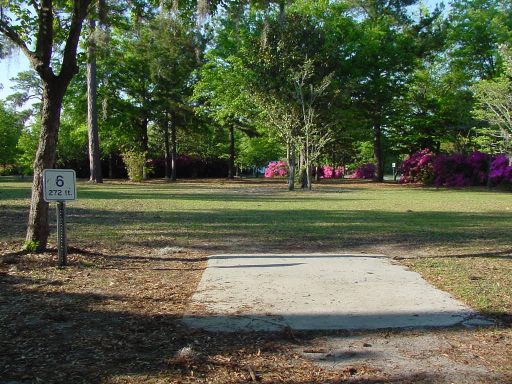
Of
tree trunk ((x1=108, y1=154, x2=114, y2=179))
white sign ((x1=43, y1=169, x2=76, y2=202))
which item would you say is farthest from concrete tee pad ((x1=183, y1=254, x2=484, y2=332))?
tree trunk ((x1=108, y1=154, x2=114, y2=179))

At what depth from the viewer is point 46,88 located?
255 inches

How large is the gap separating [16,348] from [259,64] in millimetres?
21959

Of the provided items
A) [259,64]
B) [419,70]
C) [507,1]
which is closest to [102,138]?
[259,64]

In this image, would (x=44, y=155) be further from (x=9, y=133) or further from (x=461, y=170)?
(x=9, y=133)

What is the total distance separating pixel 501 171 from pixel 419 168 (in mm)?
7068

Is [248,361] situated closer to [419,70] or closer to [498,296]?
[498,296]

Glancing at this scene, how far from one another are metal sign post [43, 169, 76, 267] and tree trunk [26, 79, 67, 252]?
0.68m

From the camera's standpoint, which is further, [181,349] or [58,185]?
[58,185]

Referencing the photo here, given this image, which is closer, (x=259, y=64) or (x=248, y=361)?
(x=248, y=361)

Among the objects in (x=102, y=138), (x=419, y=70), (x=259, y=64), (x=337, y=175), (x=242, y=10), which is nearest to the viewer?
(x=242, y=10)

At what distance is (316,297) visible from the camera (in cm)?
479

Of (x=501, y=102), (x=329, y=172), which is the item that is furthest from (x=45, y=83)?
(x=329, y=172)

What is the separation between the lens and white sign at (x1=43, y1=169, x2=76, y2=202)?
18.7 feet

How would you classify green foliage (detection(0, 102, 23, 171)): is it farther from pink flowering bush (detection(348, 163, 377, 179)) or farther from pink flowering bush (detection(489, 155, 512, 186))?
pink flowering bush (detection(489, 155, 512, 186))
